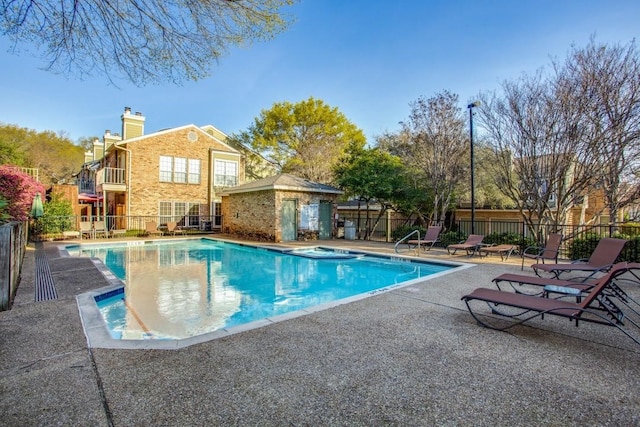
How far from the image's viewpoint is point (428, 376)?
9.07 feet

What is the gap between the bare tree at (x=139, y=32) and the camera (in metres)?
4.55

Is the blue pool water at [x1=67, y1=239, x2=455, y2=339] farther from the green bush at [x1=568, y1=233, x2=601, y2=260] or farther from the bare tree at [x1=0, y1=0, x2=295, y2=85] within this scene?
the green bush at [x1=568, y1=233, x2=601, y2=260]

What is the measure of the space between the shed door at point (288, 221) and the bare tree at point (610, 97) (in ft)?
36.4

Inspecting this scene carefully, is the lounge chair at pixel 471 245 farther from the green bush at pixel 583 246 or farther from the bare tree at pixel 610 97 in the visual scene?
the bare tree at pixel 610 97

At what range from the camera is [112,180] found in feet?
63.6

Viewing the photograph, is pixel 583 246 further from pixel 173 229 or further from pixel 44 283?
pixel 173 229

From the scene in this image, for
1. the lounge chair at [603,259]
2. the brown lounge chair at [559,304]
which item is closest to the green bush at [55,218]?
the brown lounge chair at [559,304]

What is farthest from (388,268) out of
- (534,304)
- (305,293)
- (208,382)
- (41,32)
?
(41,32)

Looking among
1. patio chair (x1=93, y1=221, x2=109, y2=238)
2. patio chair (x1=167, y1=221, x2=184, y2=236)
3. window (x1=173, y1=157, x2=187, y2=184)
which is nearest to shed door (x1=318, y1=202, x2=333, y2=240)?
patio chair (x1=167, y1=221, x2=184, y2=236)

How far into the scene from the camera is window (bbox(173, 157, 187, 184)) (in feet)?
67.5

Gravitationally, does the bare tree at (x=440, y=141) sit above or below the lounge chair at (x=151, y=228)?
above

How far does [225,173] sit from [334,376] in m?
21.2

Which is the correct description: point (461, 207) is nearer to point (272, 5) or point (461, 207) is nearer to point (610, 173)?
point (610, 173)

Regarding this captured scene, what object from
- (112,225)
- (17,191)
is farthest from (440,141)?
(112,225)
